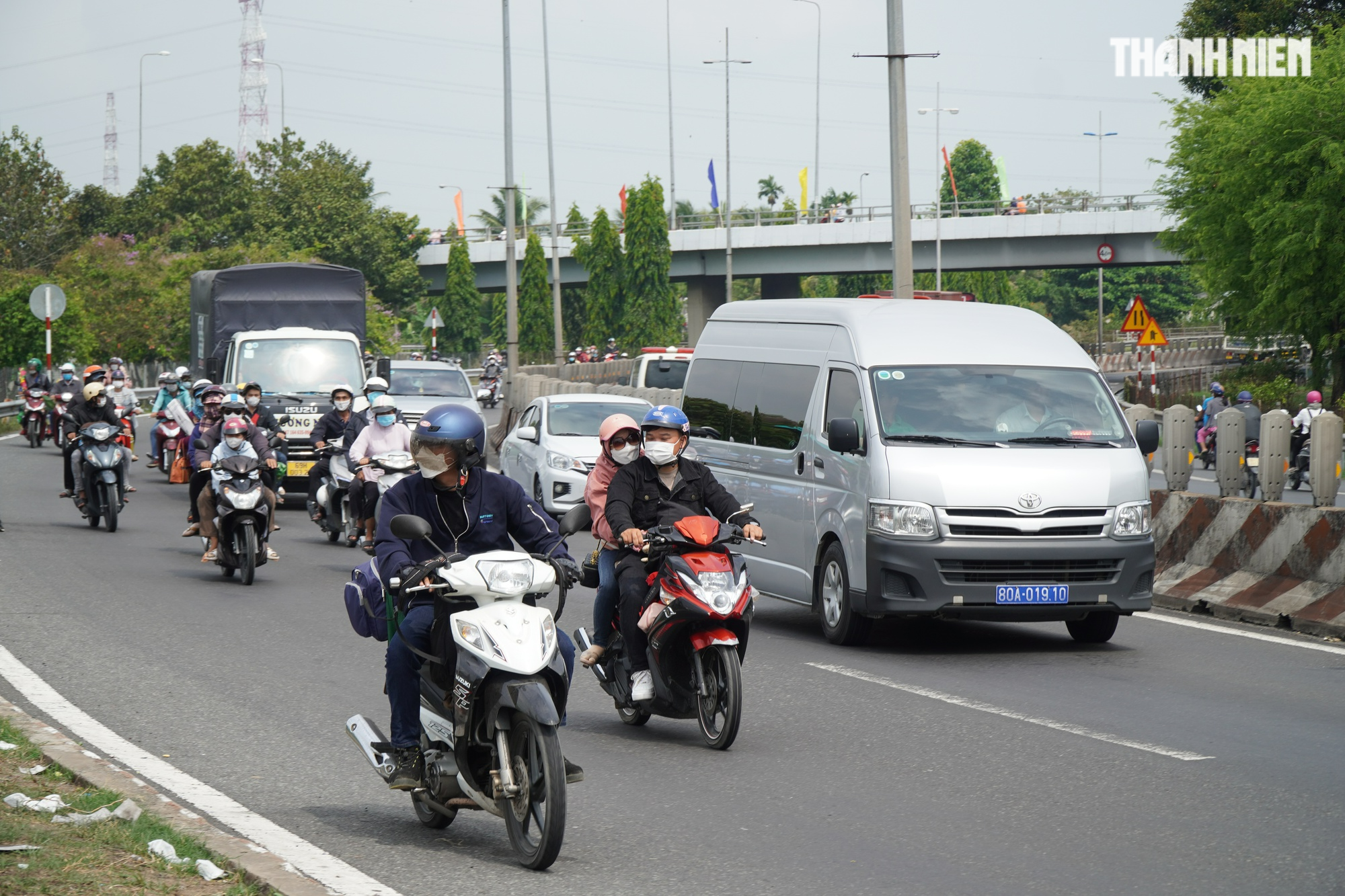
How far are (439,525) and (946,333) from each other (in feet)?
21.5

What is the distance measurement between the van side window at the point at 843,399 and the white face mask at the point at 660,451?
3.11m

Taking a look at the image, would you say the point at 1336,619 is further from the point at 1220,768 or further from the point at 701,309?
the point at 701,309

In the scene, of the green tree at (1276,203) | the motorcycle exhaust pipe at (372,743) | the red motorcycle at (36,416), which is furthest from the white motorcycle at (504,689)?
the green tree at (1276,203)

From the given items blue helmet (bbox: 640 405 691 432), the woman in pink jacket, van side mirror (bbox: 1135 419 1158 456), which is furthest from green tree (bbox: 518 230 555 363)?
blue helmet (bbox: 640 405 691 432)

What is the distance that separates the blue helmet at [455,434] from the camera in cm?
601

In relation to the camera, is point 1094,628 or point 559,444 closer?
point 1094,628

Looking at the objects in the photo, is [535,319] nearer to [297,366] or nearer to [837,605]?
[297,366]

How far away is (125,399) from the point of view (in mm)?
30281

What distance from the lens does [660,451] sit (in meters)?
8.50

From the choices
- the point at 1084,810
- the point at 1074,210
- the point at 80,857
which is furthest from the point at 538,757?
the point at 1074,210

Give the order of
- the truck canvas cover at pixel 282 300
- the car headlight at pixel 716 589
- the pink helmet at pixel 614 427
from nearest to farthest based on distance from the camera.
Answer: the car headlight at pixel 716 589 < the pink helmet at pixel 614 427 < the truck canvas cover at pixel 282 300

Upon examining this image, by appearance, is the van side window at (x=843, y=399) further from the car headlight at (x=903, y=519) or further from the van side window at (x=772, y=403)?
the car headlight at (x=903, y=519)

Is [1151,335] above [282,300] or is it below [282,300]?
below

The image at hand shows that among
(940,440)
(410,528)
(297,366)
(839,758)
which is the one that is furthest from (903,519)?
(297,366)
